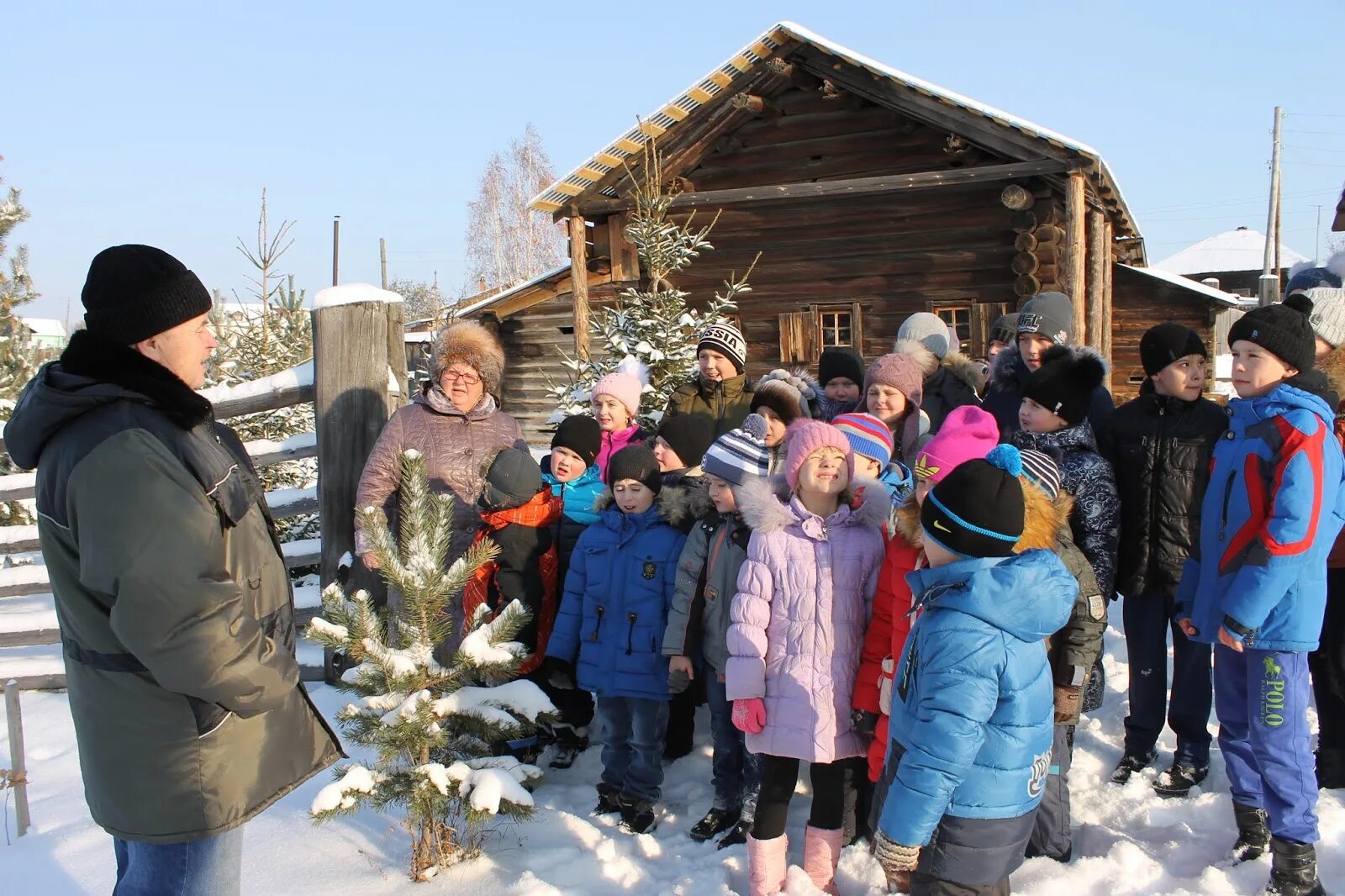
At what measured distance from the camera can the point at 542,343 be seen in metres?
17.0

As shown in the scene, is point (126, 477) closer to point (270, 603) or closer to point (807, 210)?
point (270, 603)

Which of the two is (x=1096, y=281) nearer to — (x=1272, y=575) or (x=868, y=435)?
(x=868, y=435)

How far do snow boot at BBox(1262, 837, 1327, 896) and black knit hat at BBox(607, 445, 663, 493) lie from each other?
2.70 metres

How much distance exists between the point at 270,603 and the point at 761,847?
6.31 ft

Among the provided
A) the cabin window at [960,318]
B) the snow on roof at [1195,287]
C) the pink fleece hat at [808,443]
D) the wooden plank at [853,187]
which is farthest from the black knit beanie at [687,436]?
the snow on roof at [1195,287]

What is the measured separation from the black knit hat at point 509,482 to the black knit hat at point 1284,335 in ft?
9.81

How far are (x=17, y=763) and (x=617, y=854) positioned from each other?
2.55m

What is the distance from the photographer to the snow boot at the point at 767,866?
3383mm

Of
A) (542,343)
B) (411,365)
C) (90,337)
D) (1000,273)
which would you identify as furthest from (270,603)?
(411,365)

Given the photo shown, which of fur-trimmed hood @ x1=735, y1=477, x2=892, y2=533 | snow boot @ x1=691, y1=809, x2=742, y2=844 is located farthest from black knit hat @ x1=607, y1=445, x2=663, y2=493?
snow boot @ x1=691, y1=809, x2=742, y2=844

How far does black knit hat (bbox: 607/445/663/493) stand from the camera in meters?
4.32

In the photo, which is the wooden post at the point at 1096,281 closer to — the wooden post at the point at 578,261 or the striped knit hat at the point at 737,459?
the wooden post at the point at 578,261

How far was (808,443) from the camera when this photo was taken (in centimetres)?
360

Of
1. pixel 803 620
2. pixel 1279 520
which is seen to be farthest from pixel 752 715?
pixel 1279 520
